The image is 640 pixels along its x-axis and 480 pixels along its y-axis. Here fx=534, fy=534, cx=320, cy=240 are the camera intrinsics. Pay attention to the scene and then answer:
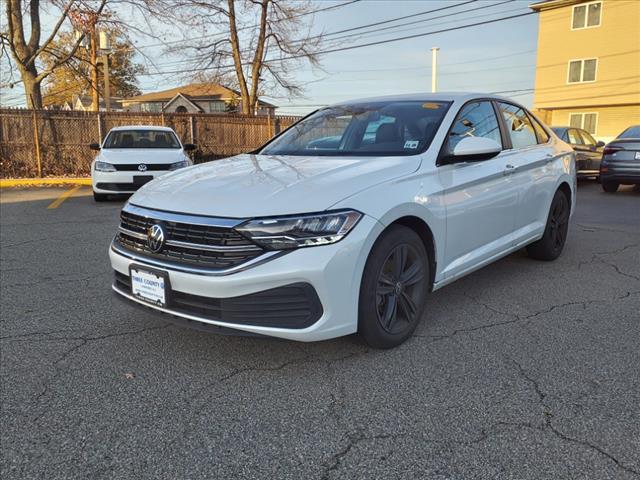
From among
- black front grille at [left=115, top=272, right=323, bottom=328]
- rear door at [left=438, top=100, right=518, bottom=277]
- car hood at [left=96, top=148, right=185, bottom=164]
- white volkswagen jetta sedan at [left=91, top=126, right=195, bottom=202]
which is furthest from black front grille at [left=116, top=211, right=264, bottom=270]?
car hood at [left=96, top=148, right=185, bottom=164]

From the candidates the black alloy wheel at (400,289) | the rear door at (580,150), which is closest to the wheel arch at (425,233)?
the black alloy wheel at (400,289)

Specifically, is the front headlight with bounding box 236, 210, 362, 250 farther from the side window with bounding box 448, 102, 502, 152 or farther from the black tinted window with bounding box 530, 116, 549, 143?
A: the black tinted window with bounding box 530, 116, 549, 143

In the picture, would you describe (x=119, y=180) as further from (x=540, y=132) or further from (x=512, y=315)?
(x=512, y=315)

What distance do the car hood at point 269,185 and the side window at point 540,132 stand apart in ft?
7.48

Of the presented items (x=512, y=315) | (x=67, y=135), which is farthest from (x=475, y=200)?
(x=67, y=135)

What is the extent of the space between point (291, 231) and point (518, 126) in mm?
3004

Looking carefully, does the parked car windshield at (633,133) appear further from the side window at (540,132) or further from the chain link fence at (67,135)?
the chain link fence at (67,135)

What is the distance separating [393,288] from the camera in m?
3.15

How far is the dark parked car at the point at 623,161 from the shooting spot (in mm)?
10539

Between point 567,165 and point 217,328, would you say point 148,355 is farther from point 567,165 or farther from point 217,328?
point 567,165

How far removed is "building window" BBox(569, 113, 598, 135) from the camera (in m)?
29.1

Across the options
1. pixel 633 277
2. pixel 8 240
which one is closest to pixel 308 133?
pixel 633 277

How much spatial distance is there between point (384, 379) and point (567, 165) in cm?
366

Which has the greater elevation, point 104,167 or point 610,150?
point 610,150
